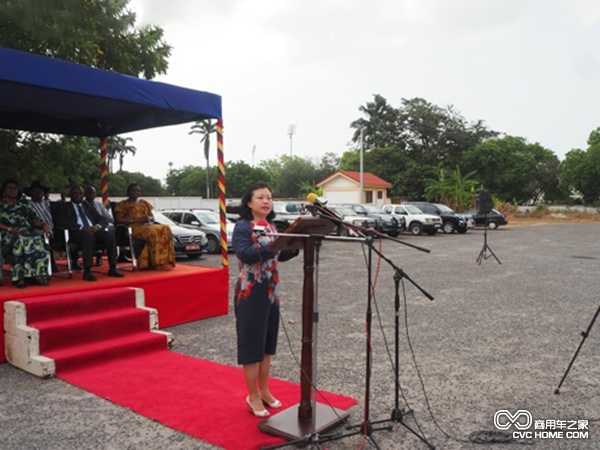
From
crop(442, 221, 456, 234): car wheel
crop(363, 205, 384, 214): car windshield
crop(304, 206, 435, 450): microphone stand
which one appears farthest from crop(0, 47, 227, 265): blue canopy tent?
crop(442, 221, 456, 234): car wheel

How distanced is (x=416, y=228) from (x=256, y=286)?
71.7ft

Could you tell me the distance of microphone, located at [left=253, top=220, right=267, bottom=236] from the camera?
3.73 metres

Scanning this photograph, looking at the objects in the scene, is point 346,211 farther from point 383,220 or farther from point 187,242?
point 187,242

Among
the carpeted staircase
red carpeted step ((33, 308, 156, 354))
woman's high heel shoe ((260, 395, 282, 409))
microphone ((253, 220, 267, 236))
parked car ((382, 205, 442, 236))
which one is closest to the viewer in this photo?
microphone ((253, 220, 267, 236))

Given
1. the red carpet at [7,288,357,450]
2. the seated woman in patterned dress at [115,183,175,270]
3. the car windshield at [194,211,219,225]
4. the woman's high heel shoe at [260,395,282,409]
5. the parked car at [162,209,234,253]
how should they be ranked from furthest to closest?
the car windshield at [194,211,219,225]
the parked car at [162,209,234,253]
the seated woman in patterned dress at [115,183,175,270]
the woman's high heel shoe at [260,395,282,409]
the red carpet at [7,288,357,450]

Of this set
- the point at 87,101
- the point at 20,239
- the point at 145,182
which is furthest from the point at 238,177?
the point at 20,239

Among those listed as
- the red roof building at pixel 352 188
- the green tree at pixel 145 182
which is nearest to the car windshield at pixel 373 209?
the red roof building at pixel 352 188

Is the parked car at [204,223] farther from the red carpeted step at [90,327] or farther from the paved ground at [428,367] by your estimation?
the red carpeted step at [90,327]

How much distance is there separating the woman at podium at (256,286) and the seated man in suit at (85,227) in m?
3.63

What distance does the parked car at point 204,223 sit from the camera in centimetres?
1585

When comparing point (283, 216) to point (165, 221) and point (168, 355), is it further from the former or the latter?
point (168, 355)

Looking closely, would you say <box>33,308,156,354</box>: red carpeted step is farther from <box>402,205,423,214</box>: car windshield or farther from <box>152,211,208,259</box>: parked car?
<box>402,205,423,214</box>: car windshield

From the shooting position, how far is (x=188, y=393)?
449 centimetres

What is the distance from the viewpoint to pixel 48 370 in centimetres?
495
